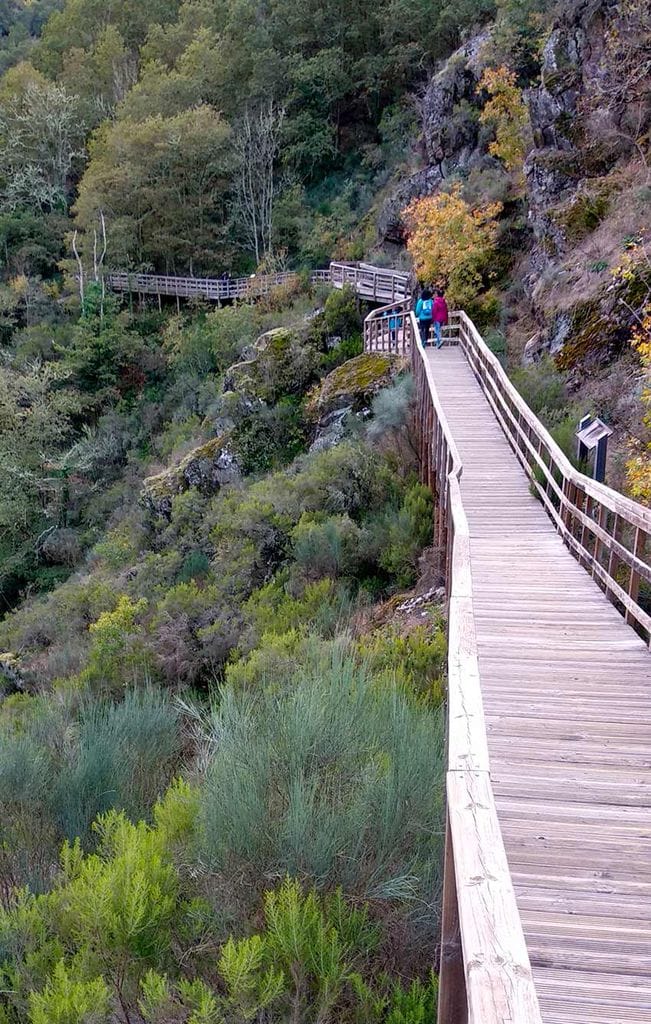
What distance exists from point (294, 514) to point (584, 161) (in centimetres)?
1164

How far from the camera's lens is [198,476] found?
19.6 m

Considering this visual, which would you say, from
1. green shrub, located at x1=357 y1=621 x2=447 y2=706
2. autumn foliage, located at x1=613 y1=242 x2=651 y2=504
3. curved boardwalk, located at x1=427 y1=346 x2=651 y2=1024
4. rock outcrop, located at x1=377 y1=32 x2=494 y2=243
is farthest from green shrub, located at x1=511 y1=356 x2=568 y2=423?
rock outcrop, located at x1=377 y1=32 x2=494 y2=243

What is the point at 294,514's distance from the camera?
13.4 meters

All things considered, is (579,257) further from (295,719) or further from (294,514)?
(295,719)

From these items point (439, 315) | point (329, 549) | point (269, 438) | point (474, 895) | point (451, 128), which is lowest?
point (329, 549)

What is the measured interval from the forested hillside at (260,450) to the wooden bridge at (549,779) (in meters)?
0.86

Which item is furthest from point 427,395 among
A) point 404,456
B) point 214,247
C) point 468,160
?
point 214,247

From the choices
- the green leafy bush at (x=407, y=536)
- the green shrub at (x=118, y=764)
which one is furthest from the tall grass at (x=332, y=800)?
the green leafy bush at (x=407, y=536)

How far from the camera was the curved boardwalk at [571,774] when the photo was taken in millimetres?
2387

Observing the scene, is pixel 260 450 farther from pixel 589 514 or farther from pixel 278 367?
pixel 589 514

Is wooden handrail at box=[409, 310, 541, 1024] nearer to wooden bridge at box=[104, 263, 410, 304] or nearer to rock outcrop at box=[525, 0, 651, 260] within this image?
rock outcrop at box=[525, 0, 651, 260]

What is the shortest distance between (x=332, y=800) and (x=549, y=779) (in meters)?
1.39

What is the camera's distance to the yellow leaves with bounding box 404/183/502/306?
63.2 ft

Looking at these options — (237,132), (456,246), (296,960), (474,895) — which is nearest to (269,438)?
(456,246)
